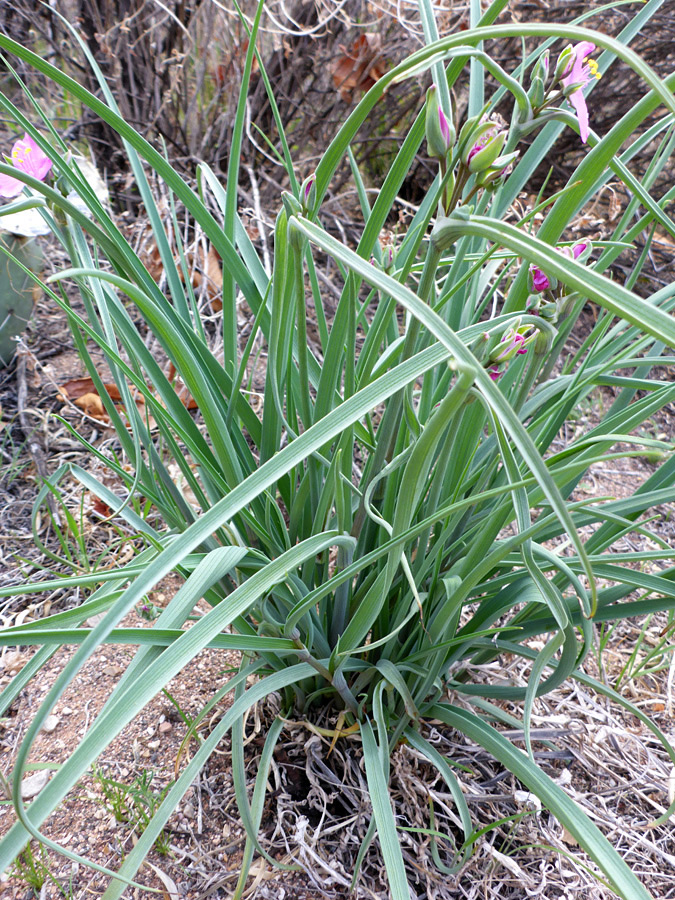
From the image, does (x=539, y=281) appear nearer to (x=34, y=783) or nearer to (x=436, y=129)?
(x=436, y=129)

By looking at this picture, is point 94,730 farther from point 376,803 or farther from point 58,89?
point 58,89

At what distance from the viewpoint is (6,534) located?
3.84 feet

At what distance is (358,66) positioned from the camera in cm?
175

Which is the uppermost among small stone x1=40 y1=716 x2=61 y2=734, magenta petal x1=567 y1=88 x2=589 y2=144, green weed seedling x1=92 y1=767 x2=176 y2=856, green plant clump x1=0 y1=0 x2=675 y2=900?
magenta petal x1=567 y1=88 x2=589 y2=144

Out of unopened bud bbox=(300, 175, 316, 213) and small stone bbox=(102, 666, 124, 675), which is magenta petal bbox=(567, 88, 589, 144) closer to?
unopened bud bbox=(300, 175, 316, 213)

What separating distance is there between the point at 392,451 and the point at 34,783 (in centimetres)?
70

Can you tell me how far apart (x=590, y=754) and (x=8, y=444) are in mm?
1281

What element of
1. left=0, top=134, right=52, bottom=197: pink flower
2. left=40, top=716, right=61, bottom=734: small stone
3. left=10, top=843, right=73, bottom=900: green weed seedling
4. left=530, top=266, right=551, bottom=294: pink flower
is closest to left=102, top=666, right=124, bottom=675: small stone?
left=40, top=716, right=61, bottom=734: small stone

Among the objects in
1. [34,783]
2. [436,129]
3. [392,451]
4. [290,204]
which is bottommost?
[34,783]

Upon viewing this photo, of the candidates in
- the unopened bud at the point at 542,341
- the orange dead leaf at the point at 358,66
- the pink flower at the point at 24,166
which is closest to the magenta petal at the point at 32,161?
the pink flower at the point at 24,166

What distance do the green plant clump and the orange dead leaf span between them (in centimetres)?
116

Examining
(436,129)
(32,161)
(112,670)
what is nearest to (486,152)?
(436,129)

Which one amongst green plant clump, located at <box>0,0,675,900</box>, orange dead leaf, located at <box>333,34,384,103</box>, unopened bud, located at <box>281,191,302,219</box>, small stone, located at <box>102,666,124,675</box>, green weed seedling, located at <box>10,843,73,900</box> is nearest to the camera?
green plant clump, located at <box>0,0,675,900</box>

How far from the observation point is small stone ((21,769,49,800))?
833 millimetres
